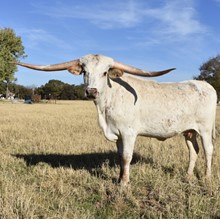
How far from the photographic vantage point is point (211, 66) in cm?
4719

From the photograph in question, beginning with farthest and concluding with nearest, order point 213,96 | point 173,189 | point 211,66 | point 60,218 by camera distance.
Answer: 1. point 211,66
2. point 213,96
3. point 173,189
4. point 60,218

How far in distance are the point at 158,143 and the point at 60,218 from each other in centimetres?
655

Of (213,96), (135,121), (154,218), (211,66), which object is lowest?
(154,218)

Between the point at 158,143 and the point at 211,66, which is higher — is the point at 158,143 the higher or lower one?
the lower one

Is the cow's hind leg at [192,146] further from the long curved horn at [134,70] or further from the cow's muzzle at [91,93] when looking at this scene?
the cow's muzzle at [91,93]

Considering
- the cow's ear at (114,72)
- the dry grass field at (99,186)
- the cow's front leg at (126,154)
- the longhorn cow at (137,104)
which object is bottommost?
the dry grass field at (99,186)

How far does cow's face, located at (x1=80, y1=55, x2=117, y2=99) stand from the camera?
5.48m

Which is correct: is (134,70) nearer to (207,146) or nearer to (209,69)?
(207,146)

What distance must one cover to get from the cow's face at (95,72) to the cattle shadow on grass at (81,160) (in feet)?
6.48

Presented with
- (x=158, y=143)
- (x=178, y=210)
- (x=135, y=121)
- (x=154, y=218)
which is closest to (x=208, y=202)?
(x=178, y=210)

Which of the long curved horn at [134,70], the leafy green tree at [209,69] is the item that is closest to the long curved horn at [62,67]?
the long curved horn at [134,70]

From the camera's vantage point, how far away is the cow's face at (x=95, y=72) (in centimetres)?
548

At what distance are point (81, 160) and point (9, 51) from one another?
5063cm

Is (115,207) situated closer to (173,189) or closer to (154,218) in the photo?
(154,218)
